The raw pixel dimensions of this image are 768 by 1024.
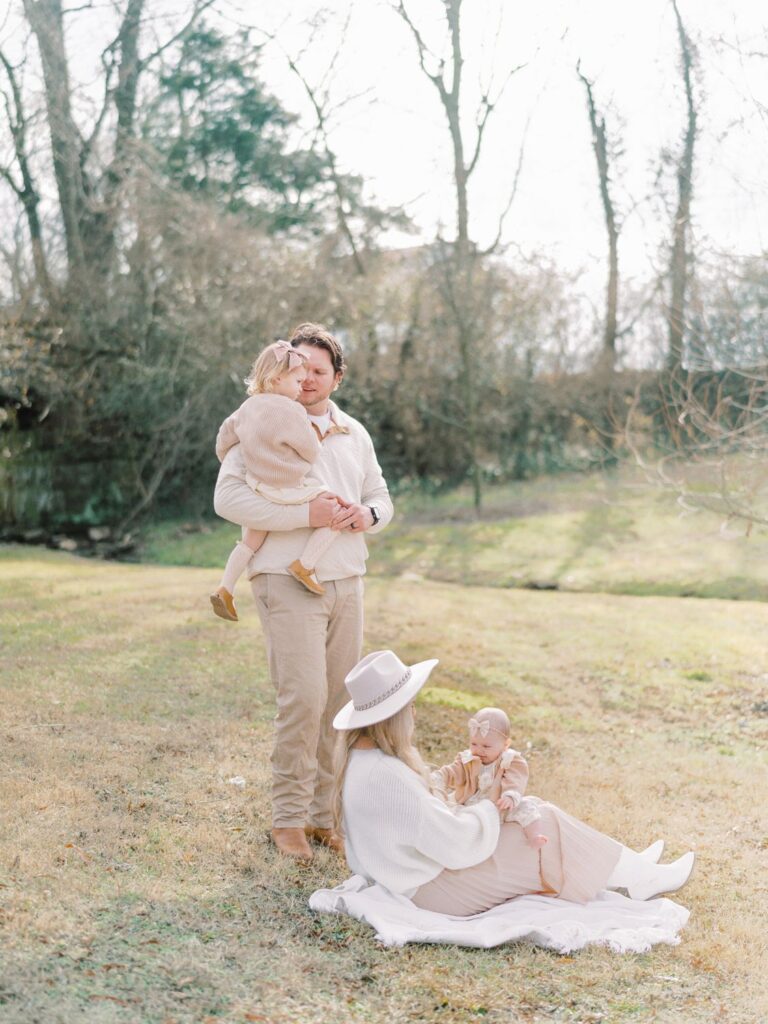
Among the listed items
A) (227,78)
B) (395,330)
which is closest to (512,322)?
(395,330)

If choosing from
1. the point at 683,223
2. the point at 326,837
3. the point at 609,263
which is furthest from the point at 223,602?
the point at 609,263

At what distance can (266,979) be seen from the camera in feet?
11.3

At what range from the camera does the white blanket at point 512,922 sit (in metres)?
3.81

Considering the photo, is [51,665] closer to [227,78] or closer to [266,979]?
[266,979]

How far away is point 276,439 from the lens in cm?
Answer: 425

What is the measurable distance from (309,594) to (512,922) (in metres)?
1.45

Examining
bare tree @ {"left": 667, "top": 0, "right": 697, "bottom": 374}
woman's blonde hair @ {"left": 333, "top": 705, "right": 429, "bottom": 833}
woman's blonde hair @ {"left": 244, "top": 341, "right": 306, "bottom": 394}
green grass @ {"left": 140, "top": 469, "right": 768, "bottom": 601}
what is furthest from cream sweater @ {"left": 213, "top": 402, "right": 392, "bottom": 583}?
green grass @ {"left": 140, "top": 469, "right": 768, "bottom": 601}

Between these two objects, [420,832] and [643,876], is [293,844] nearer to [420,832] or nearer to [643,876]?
[420,832]

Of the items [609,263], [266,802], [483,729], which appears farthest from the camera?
[609,263]

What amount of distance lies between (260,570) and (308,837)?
125cm

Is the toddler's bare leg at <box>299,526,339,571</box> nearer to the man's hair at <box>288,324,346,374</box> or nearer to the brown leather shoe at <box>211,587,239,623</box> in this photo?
the brown leather shoe at <box>211,587,239,623</box>

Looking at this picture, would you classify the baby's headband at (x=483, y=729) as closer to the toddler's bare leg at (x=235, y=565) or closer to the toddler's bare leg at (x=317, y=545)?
the toddler's bare leg at (x=317, y=545)

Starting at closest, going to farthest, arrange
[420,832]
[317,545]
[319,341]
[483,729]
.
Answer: [420,832]
[483,729]
[317,545]
[319,341]

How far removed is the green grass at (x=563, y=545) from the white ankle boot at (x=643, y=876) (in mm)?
8348
